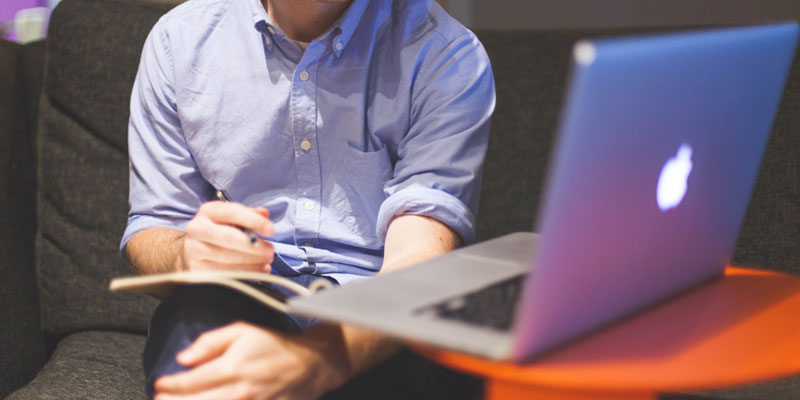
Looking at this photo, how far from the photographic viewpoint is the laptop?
564mm

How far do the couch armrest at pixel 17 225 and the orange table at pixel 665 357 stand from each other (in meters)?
0.96

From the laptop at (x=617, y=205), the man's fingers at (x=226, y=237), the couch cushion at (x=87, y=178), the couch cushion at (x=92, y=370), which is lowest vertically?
the couch cushion at (x=92, y=370)

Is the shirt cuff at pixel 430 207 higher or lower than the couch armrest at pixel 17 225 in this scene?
higher

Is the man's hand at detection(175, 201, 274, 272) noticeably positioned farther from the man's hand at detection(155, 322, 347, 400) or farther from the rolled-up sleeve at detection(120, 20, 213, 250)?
the rolled-up sleeve at detection(120, 20, 213, 250)

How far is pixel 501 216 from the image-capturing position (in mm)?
1526

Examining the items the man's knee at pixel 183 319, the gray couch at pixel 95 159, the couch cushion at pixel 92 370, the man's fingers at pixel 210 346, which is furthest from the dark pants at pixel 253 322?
the gray couch at pixel 95 159

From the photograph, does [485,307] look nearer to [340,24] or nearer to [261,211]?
[261,211]

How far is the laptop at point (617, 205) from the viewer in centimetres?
56

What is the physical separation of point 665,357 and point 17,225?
1.23 metres

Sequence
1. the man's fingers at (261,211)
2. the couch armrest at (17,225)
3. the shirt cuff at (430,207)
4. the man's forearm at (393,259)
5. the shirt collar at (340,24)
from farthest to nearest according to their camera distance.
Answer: the couch armrest at (17,225) → the shirt collar at (340,24) → the shirt cuff at (430,207) → the man's fingers at (261,211) → the man's forearm at (393,259)

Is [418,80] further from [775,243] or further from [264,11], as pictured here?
[775,243]

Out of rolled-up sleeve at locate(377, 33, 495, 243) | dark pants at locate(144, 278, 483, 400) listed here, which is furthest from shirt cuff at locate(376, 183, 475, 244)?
dark pants at locate(144, 278, 483, 400)

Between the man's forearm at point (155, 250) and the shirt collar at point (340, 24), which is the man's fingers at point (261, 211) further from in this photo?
the shirt collar at point (340, 24)

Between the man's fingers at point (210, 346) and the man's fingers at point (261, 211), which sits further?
the man's fingers at point (261, 211)
